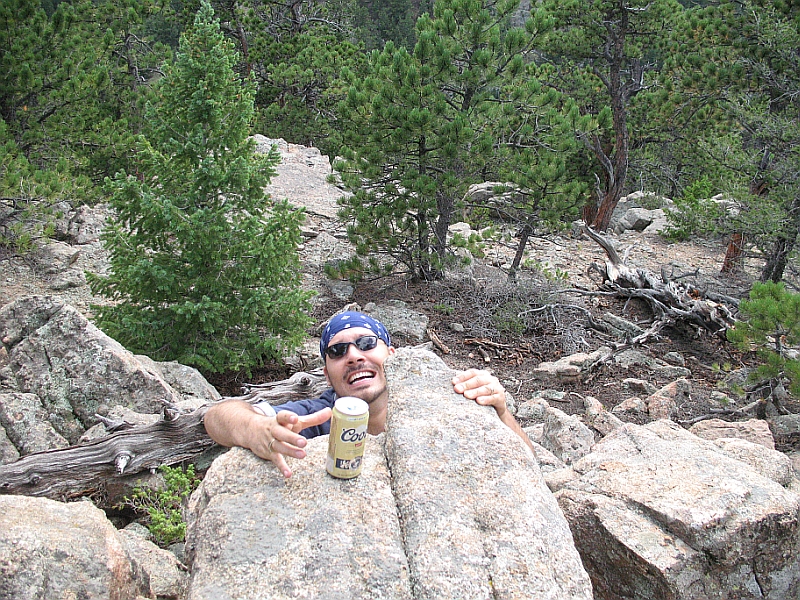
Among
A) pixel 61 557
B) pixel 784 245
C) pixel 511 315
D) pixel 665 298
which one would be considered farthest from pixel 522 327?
pixel 61 557

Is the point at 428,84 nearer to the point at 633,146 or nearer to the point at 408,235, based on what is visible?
the point at 408,235

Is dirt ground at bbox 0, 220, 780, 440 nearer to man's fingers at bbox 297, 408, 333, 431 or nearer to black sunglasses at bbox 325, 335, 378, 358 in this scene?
black sunglasses at bbox 325, 335, 378, 358

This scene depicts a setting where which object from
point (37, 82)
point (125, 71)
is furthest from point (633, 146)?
point (37, 82)

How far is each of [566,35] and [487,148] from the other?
723 cm

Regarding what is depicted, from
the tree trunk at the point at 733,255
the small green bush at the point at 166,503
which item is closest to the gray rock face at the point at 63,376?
the small green bush at the point at 166,503

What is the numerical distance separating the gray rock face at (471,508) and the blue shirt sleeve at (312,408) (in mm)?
329

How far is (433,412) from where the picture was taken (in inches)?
101

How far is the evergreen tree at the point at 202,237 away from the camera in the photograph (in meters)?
5.71

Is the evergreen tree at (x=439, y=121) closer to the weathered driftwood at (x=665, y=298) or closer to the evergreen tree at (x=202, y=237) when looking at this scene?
the weathered driftwood at (x=665, y=298)

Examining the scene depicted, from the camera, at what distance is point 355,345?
9.03 ft

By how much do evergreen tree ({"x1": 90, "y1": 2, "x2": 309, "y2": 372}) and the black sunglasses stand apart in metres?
3.26

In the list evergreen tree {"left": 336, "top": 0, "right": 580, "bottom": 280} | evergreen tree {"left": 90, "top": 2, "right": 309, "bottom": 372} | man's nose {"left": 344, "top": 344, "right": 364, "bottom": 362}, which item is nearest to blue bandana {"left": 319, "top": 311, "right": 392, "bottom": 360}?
man's nose {"left": 344, "top": 344, "right": 364, "bottom": 362}

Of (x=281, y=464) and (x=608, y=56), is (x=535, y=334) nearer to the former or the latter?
(x=281, y=464)

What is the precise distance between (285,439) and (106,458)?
1.98 meters
